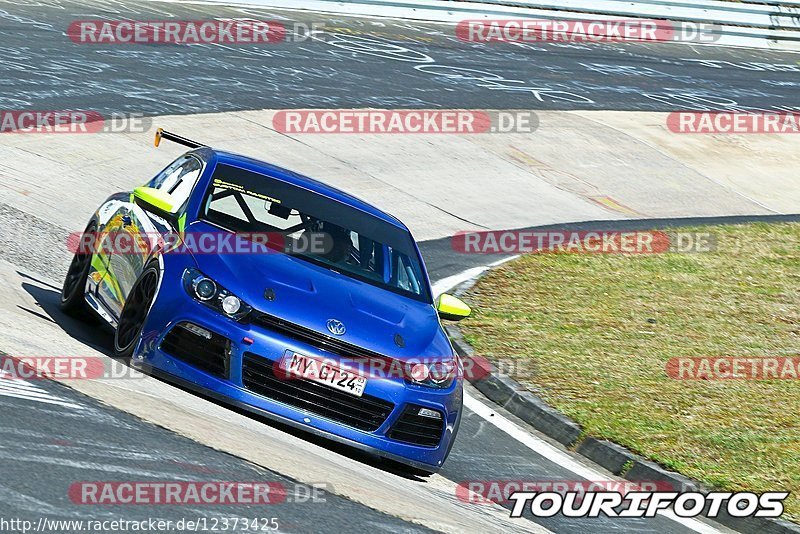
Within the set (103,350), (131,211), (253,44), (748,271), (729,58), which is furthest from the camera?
(729,58)

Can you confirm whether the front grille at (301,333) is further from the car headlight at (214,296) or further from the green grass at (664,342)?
the green grass at (664,342)

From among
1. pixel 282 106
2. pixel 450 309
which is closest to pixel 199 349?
pixel 450 309

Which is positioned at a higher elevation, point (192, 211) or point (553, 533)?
point (192, 211)

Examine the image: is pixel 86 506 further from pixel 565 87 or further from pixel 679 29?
pixel 679 29

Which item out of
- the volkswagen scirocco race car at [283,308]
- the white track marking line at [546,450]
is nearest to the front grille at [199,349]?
the volkswagen scirocco race car at [283,308]

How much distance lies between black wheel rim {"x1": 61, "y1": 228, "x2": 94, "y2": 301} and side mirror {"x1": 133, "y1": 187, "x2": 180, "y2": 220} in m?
0.78

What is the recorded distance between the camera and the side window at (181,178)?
27.8ft

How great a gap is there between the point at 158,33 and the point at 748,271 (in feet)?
39.0

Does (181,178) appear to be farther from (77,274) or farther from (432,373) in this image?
(432,373)

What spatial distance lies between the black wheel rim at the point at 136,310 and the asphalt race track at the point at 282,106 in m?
0.38

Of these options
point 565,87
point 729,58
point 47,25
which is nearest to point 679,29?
point 729,58

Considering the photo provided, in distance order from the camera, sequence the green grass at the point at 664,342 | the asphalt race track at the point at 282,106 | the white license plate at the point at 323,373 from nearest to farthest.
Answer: the asphalt race track at the point at 282,106
the white license plate at the point at 323,373
the green grass at the point at 664,342

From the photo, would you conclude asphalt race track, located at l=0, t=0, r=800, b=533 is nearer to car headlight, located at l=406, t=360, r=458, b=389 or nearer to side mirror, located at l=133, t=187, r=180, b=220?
car headlight, located at l=406, t=360, r=458, b=389

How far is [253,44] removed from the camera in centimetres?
2306
